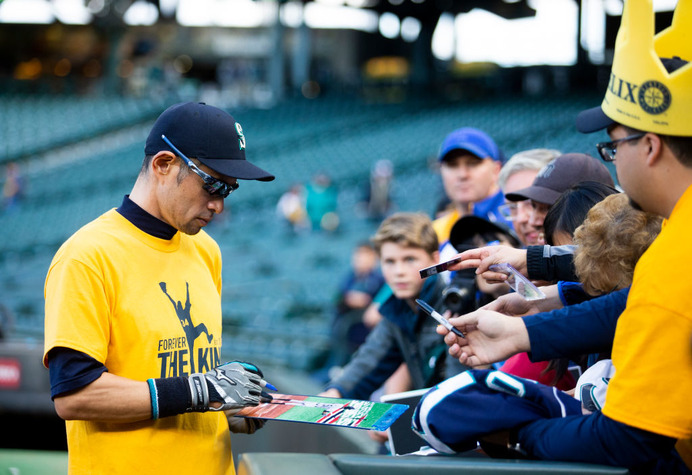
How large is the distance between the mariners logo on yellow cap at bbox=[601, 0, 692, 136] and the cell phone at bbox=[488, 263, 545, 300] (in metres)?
0.51

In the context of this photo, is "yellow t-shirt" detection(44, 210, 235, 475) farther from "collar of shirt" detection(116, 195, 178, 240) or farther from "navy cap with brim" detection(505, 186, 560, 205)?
"navy cap with brim" detection(505, 186, 560, 205)

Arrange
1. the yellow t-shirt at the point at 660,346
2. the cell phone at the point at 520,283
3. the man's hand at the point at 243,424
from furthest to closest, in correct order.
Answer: the man's hand at the point at 243,424 → the cell phone at the point at 520,283 → the yellow t-shirt at the point at 660,346

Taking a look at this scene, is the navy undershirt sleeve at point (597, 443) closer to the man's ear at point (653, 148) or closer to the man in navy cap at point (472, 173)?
the man's ear at point (653, 148)

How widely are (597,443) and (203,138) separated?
4.46 ft

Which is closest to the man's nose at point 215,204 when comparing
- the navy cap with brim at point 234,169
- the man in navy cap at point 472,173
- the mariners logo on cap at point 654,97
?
the navy cap with brim at point 234,169

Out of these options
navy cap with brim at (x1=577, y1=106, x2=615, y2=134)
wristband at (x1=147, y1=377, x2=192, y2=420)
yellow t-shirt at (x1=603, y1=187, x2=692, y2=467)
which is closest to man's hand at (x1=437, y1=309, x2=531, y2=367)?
yellow t-shirt at (x1=603, y1=187, x2=692, y2=467)

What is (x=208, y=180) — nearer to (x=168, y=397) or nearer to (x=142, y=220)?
(x=142, y=220)

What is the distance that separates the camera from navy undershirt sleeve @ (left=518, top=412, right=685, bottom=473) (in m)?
1.43

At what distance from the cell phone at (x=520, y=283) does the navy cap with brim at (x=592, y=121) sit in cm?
42

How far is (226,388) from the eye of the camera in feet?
6.73

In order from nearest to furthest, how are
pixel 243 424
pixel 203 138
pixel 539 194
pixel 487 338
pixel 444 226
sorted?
1. pixel 487 338
2. pixel 203 138
3. pixel 243 424
4. pixel 539 194
5. pixel 444 226

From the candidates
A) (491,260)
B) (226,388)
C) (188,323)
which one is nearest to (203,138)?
(188,323)

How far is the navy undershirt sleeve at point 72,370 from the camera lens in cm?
192

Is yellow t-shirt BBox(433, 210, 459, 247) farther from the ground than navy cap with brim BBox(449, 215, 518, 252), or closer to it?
closer to it
